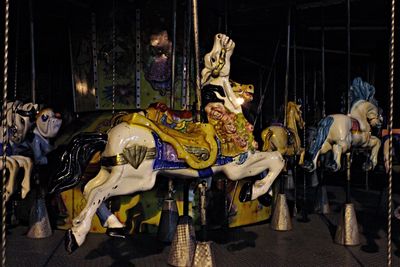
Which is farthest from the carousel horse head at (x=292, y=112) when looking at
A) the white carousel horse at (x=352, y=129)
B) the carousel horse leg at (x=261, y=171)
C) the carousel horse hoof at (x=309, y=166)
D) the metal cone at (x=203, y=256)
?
the metal cone at (x=203, y=256)

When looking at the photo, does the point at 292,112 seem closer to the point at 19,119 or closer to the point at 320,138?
the point at 320,138

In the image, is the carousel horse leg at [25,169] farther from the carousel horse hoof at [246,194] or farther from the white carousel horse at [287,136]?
the white carousel horse at [287,136]

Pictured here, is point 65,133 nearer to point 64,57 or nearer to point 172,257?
point 172,257

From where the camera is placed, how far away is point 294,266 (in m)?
3.57

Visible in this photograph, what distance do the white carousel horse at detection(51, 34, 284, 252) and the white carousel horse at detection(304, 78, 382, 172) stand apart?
1702mm

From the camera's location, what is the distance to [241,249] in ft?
13.4

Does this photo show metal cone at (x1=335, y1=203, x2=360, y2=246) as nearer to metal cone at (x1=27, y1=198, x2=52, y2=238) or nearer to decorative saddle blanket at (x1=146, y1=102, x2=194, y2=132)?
decorative saddle blanket at (x1=146, y1=102, x2=194, y2=132)

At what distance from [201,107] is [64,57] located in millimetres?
7498

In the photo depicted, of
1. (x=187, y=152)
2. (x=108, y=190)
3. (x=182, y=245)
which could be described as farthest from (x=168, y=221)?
(x=108, y=190)

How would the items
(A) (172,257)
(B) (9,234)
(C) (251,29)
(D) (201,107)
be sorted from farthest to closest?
(C) (251,29), (B) (9,234), (A) (172,257), (D) (201,107)

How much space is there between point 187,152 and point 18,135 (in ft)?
6.82

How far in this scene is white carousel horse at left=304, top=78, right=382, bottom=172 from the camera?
502cm

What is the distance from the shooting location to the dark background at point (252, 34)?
5.63 m

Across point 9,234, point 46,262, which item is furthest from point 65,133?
point 46,262
